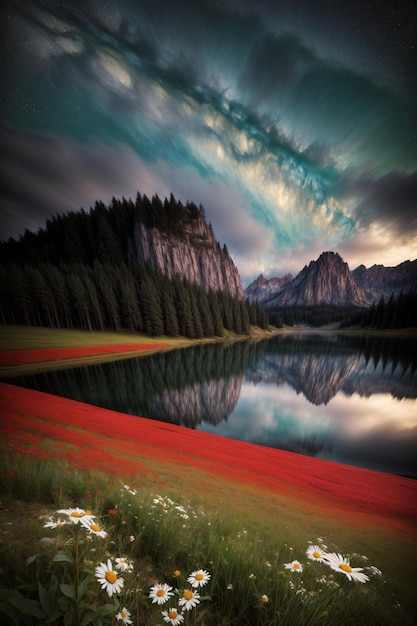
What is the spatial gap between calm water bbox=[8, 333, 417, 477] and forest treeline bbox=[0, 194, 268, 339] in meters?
21.4

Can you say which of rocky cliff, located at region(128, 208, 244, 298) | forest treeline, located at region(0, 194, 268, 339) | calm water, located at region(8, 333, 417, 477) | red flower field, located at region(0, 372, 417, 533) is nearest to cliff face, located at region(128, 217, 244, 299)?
rocky cliff, located at region(128, 208, 244, 298)

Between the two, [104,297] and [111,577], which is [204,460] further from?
[104,297]

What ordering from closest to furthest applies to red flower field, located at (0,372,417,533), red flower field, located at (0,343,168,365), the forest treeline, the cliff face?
red flower field, located at (0,372,417,533) < red flower field, located at (0,343,168,365) < the forest treeline < the cliff face

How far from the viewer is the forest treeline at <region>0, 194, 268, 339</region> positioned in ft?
126

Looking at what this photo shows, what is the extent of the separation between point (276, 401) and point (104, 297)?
158 ft

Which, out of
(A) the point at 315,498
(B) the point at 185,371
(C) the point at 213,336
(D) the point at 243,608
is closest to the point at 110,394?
(B) the point at 185,371

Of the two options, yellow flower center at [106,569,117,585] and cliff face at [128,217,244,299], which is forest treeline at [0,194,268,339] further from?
yellow flower center at [106,569,117,585]

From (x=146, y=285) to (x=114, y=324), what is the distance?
1298 centimetres

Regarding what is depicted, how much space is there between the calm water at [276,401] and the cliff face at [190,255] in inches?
2411

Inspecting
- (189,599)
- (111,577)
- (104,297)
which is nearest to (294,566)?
(189,599)

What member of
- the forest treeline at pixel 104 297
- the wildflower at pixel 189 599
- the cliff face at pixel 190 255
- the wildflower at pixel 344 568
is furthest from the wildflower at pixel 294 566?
the cliff face at pixel 190 255

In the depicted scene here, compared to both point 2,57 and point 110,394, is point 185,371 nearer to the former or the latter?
point 110,394

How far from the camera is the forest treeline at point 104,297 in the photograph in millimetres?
38469

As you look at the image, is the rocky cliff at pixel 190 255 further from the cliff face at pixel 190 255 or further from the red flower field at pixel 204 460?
the red flower field at pixel 204 460
